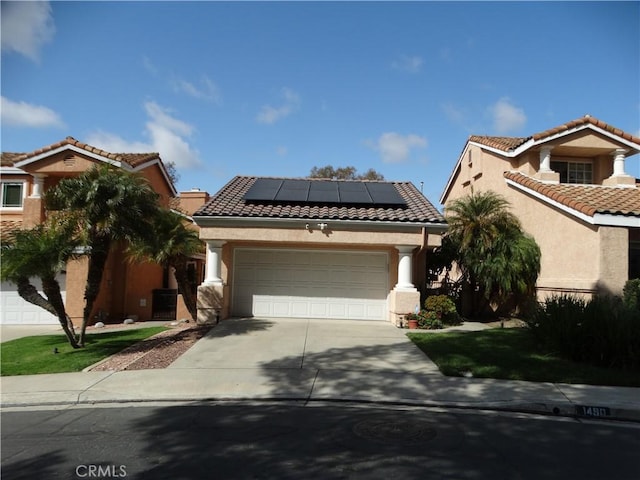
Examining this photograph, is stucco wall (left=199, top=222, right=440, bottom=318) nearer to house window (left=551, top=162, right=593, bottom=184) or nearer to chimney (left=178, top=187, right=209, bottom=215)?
house window (left=551, top=162, right=593, bottom=184)

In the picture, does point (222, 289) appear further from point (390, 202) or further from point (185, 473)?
point (185, 473)

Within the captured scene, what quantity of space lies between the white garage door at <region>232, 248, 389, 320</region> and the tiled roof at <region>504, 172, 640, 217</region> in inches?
210

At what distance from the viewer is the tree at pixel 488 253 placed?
13.6 meters

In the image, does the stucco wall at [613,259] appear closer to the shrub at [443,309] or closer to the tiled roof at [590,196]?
the tiled roof at [590,196]

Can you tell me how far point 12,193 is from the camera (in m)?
18.3

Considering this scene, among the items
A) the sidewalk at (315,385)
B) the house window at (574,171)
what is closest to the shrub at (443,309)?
the sidewalk at (315,385)

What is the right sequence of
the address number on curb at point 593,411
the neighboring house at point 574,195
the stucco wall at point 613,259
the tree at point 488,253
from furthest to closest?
the tree at point 488,253, the neighboring house at point 574,195, the stucco wall at point 613,259, the address number on curb at point 593,411

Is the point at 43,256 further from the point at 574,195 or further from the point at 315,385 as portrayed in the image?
the point at 574,195

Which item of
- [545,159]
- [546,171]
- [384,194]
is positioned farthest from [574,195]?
[384,194]

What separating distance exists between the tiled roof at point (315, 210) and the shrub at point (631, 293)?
4.83 meters

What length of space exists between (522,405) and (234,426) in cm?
406

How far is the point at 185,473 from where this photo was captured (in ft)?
14.3

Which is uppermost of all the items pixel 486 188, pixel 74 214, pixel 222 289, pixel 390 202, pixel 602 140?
pixel 602 140

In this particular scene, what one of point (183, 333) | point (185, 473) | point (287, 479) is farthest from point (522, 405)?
point (183, 333)
